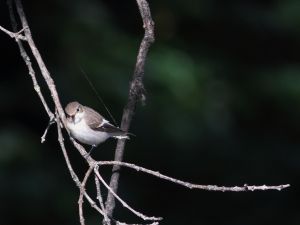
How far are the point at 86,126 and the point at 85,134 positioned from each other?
51 mm

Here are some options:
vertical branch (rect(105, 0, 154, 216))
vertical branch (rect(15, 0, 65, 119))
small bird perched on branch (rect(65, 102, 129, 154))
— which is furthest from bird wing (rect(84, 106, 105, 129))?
vertical branch (rect(105, 0, 154, 216))

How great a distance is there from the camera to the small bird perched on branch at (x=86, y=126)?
11.7 feet

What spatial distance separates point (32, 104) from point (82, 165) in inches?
24.5

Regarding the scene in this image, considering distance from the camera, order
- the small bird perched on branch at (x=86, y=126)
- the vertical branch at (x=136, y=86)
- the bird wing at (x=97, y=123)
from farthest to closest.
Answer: the bird wing at (x=97, y=123) < the small bird perched on branch at (x=86, y=126) < the vertical branch at (x=136, y=86)

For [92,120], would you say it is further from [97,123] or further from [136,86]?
[136,86]

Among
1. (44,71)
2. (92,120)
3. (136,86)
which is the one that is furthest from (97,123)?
(136,86)

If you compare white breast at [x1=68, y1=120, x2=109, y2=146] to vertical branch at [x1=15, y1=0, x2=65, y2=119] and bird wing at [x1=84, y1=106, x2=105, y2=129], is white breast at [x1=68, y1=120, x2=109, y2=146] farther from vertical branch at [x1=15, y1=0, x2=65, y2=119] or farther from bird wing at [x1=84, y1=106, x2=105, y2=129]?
vertical branch at [x1=15, y1=0, x2=65, y2=119]

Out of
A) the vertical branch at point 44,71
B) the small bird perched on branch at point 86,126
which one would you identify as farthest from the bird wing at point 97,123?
the vertical branch at point 44,71

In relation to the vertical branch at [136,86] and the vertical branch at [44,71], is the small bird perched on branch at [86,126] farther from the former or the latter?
the vertical branch at [136,86]

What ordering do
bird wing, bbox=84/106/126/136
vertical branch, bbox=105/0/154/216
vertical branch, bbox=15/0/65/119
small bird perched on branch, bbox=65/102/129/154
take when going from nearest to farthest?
vertical branch, bbox=105/0/154/216
vertical branch, bbox=15/0/65/119
small bird perched on branch, bbox=65/102/129/154
bird wing, bbox=84/106/126/136

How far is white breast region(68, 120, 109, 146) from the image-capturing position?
11.7 ft

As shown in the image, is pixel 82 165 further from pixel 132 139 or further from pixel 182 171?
pixel 182 171

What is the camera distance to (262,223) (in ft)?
21.9

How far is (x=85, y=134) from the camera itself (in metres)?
3.62
